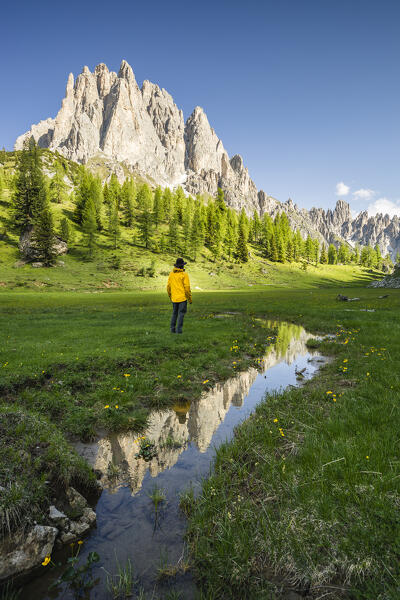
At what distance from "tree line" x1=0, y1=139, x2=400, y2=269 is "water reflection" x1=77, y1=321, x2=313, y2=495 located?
246 ft

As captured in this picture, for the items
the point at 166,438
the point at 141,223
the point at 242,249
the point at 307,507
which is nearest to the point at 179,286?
the point at 166,438

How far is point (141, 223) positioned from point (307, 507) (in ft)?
339

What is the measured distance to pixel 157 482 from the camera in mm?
5203

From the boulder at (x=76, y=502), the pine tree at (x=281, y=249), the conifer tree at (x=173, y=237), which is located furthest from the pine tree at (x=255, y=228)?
the boulder at (x=76, y=502)

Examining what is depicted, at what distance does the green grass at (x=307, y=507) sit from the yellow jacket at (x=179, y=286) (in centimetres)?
816

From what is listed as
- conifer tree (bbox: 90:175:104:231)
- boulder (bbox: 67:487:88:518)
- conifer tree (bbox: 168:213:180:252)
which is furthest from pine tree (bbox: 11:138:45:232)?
boulder (bbox: 67:487:88:518)

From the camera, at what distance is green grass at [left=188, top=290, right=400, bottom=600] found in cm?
292

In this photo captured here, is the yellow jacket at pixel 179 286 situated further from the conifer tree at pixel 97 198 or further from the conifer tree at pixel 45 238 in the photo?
the conifer tree at pixel 97 198

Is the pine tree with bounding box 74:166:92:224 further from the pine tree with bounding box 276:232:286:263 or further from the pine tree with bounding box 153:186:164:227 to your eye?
the pine tree with bounding box 276:232:286:263

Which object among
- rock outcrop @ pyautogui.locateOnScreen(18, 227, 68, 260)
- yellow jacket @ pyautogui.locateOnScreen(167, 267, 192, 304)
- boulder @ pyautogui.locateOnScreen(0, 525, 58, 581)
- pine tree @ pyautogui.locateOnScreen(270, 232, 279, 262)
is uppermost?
pine tree @ pyautogui.locateOnScreen(270, 232, 279, 262)

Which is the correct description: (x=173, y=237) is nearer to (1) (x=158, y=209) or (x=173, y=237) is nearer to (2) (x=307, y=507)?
(1) (x=158, y=209)

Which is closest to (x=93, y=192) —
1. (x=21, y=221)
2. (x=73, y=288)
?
(x=21, y=221)

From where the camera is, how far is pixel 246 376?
11180mm

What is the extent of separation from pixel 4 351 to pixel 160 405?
823 centimetres
